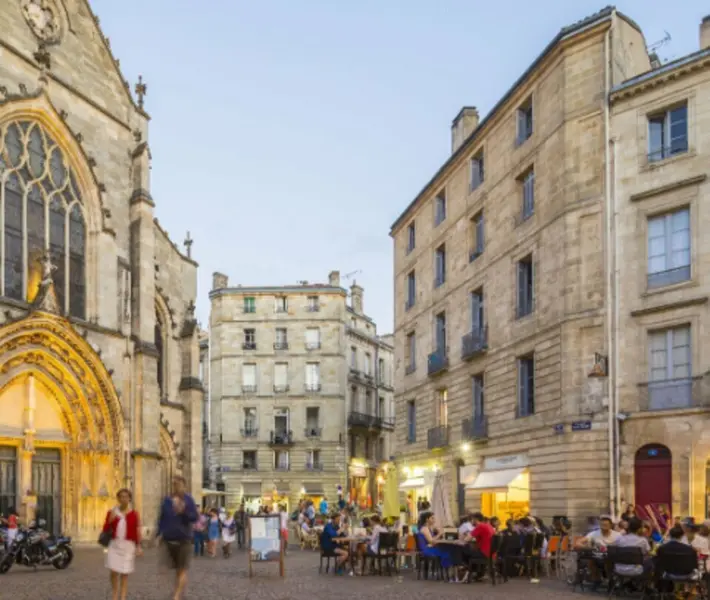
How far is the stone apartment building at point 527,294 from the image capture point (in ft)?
71.2

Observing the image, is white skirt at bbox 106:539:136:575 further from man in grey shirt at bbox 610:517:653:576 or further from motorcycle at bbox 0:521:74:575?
motorcycle at bbox 0:521:74:575

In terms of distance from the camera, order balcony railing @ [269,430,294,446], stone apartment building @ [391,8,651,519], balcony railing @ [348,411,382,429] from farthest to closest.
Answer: balcony railing @ [348,411,382,429], balcony railing @ [269,430,294,446], stone apartment building @ [391,8,651,519]

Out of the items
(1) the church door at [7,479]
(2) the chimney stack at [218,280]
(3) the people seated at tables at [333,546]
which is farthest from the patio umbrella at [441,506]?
(2) the chimney stack at [218,280]

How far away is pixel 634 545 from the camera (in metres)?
12.9

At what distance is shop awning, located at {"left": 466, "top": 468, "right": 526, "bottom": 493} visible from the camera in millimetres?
23953

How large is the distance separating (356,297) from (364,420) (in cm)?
866

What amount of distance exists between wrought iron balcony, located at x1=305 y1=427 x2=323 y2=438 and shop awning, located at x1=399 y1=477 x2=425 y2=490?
21259 millimetres

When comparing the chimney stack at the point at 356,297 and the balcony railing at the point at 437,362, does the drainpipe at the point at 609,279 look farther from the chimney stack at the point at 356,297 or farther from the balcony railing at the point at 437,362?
the chimney stack at the point at 356,297

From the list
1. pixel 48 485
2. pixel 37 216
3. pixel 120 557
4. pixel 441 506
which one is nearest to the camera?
pixel 120 557

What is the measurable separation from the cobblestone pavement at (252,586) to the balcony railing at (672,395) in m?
6.15

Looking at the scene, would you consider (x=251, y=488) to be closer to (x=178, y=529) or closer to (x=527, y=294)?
(x=527, y=294)

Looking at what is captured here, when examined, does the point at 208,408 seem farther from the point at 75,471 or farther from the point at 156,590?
the point at 156,590

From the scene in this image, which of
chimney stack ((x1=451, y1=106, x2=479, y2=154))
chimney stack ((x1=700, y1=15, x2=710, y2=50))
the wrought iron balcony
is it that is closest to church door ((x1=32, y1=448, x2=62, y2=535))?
chimney stack ((x1=451, y1=106, x2=479, y2=154))

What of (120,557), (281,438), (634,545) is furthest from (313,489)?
(120,557)
